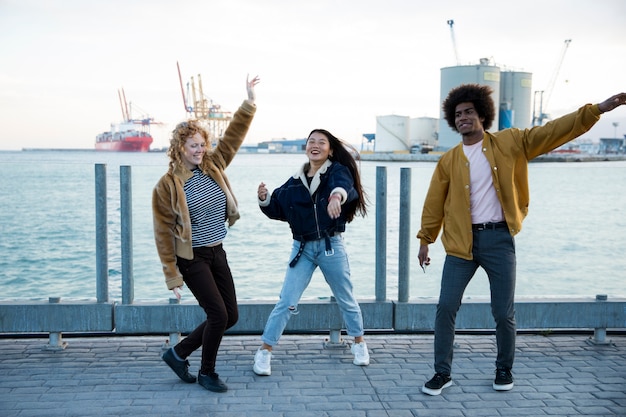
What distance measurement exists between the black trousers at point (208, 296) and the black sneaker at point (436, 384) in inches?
52.9

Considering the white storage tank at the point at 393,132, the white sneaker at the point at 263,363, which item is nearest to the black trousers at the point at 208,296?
the white sneaker at the point at 263,363

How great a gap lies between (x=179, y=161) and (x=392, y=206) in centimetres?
1796

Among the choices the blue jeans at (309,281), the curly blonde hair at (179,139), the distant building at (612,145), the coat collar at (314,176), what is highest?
the distant building at (612,145)

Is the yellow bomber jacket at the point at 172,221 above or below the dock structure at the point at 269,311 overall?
above

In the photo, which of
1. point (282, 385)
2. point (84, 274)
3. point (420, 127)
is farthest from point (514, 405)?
point (420, 127)

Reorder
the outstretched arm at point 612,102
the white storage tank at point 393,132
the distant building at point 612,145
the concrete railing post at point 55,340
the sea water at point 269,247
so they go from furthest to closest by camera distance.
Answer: the distant building at point 612,145 → the white storage tank at point 393,132 → the sea water at point 269,247 → the concrete railing post at point 55,340 → the outstretched arm at point 612,102

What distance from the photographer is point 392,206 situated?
21.8m

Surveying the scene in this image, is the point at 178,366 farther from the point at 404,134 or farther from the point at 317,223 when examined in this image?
the point at 404,134

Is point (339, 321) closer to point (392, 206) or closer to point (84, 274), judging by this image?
point (84, 274)

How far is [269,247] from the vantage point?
14.9 meters

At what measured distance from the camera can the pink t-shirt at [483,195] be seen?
13.3 feet

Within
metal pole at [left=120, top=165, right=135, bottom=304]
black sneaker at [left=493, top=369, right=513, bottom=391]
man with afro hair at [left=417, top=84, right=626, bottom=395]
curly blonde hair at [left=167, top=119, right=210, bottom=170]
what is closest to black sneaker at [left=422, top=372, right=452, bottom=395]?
man with afro hair at [left=417, top=84, right=626, bottom=395]

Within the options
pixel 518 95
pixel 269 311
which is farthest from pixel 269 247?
pixel 518 95

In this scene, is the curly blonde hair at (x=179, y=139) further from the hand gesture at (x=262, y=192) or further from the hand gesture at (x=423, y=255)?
the hand gesture at (x=423, y=255)
